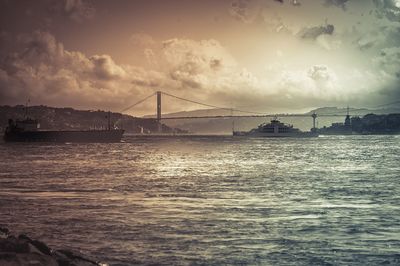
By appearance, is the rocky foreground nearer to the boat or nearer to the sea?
the sea

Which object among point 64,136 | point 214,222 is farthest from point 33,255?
point 64,136

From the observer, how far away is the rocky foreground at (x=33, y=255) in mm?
7984

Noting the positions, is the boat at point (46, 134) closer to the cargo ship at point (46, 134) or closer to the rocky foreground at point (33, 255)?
the cargo ship at point (46, 134)

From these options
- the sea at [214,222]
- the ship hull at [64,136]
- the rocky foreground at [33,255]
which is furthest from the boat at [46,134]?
the rocky foreground at [33,255]

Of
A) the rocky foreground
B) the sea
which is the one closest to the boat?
the sea

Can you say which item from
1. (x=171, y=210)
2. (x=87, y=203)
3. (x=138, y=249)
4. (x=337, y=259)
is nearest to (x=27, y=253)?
(x=138, y=249)

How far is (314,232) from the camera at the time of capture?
1371cm

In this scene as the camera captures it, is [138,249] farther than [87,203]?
No

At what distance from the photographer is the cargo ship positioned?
13650cm

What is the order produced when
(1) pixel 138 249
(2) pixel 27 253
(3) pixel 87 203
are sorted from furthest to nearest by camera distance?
(3) pixel 87 203 < (1) pixel 138 249 < (2) pixel 27 253

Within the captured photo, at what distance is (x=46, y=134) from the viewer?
142 meters

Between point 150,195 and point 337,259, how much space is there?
13835 mm

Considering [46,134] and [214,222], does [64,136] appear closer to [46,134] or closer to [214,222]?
[46,134]

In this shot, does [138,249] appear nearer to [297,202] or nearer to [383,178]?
[297,202]
